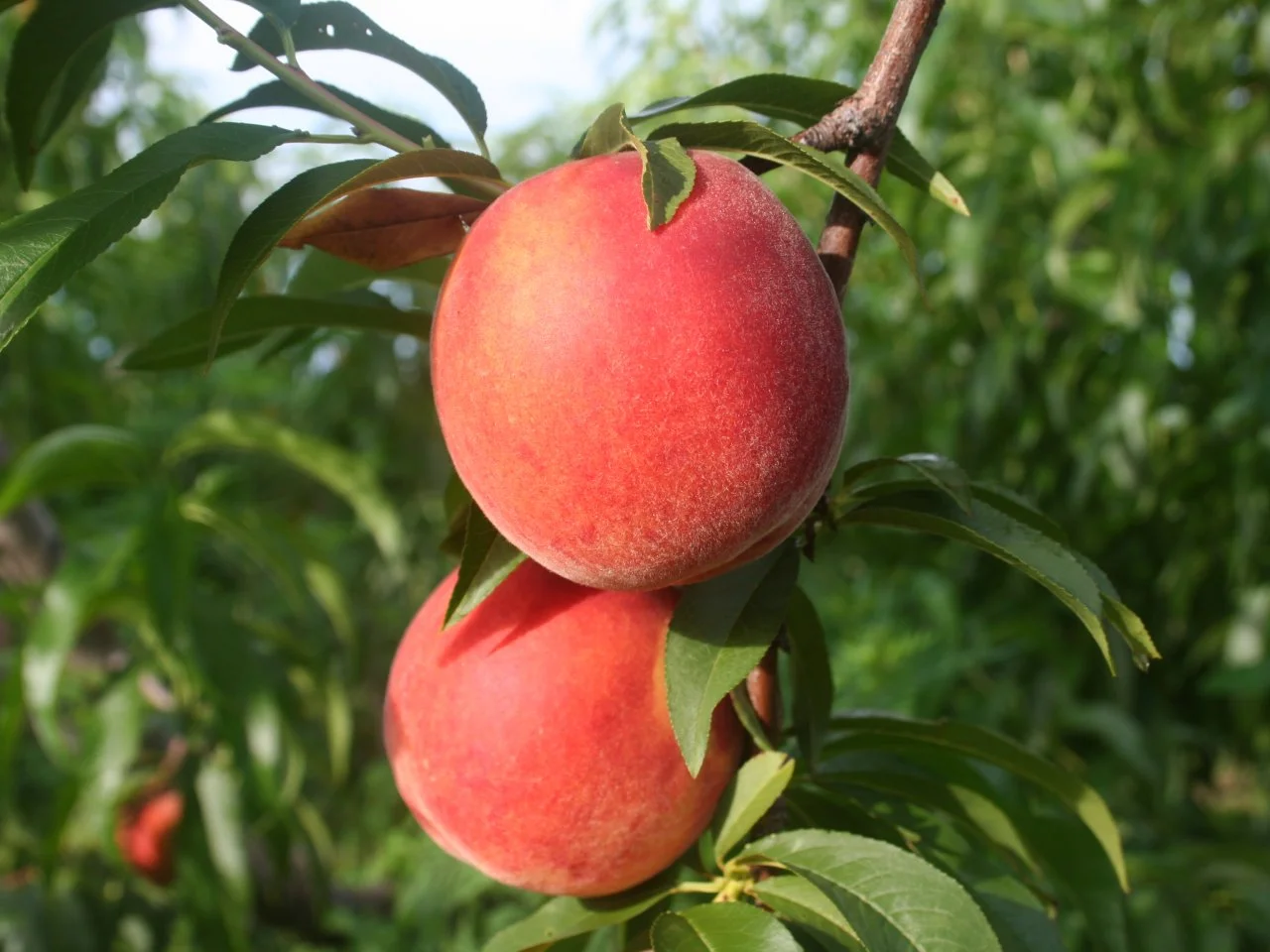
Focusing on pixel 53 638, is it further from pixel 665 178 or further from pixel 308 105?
pixel 665 178

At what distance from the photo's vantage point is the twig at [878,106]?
1.32 feet

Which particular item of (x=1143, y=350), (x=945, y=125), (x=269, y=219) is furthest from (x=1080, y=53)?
(x=269, y=219)

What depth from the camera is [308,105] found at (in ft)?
1.45

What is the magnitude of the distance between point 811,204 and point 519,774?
1.54 metres

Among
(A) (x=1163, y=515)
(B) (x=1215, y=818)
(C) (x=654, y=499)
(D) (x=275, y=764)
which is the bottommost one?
(B) (x=1215, y=818)

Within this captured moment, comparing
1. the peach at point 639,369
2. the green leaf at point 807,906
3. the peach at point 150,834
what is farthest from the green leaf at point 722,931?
the peach at point 150,834

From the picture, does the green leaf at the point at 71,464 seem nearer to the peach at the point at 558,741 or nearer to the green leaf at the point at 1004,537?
the peach at the point at 558,741

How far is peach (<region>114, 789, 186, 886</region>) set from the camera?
1252mm

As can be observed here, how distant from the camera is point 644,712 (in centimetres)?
43

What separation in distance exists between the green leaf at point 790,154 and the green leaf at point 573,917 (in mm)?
270

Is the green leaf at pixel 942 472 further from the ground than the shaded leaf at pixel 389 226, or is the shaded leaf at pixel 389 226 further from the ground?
the shaded leaf at pixel 389 226

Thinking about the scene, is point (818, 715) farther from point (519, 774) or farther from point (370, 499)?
point (370, 499)

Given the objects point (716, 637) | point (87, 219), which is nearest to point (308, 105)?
point (87, 219)

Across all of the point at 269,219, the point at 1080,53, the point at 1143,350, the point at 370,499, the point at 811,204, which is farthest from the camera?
the point at 811,204
